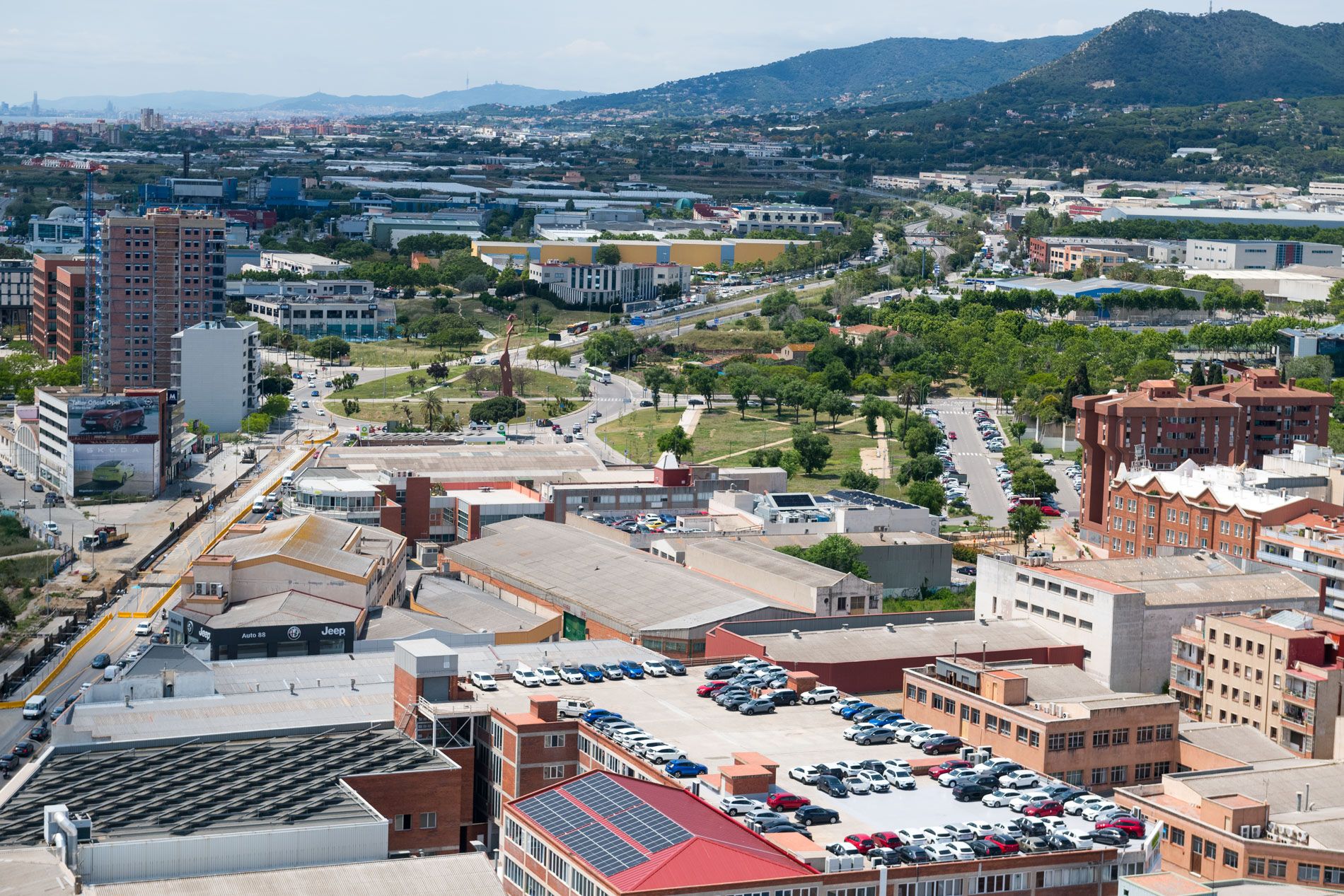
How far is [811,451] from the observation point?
219 feet

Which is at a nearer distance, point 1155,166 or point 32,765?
point 32,765

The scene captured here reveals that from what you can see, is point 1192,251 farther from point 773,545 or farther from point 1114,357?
point 773,545

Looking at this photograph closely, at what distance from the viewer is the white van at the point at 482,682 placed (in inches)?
1265

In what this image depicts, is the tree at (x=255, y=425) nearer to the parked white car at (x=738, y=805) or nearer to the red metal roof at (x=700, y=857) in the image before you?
the parked white car at (x=738, y=805)

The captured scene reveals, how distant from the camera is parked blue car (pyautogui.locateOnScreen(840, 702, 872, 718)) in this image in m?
32.2

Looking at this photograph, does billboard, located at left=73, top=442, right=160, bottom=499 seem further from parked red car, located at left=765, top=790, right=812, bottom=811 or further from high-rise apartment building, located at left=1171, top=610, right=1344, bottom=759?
parked red car, located at left=765, top=790, right=812, bottom=811

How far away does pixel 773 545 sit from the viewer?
168 ft

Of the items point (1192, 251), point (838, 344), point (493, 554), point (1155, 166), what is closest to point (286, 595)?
point (493, 554)

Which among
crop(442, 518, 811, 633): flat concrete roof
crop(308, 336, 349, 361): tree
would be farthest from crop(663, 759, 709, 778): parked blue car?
crop(308, 336, 349, 361): tree

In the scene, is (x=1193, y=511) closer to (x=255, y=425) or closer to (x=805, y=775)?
(x=805, y=775)

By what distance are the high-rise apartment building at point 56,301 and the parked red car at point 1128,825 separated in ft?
226

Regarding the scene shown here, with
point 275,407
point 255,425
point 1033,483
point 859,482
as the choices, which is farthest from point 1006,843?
point 275,407

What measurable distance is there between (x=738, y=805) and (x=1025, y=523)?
3174 centimetres

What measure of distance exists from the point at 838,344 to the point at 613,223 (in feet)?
198
